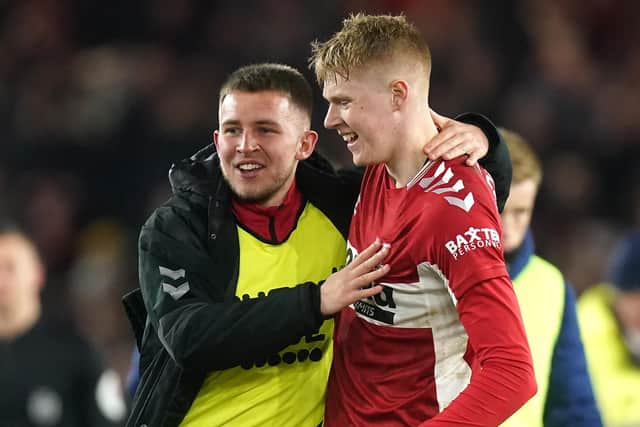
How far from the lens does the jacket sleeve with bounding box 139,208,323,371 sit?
321cm

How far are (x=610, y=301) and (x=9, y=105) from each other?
194 inches

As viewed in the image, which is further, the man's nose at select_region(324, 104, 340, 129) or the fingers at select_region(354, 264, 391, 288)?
the man's nose at select_region(324, 104, 340, 129)

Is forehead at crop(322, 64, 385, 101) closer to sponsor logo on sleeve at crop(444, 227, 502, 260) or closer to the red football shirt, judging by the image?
the red football shirt

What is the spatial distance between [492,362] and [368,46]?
0.86 metres

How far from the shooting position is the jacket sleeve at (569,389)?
4.04 metres

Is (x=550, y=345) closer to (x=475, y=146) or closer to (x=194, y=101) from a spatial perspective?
(x=475, y=146)

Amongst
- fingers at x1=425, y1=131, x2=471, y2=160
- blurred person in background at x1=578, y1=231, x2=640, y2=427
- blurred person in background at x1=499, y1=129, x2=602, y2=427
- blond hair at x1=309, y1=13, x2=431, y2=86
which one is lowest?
blurred person in background at x1=578, y1=231, x2=640, y2=427

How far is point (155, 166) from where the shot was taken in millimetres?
8586

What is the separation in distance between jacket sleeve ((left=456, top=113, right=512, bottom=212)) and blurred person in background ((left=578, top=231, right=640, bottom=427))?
253cm

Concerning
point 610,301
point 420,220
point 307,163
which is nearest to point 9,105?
point 610,301

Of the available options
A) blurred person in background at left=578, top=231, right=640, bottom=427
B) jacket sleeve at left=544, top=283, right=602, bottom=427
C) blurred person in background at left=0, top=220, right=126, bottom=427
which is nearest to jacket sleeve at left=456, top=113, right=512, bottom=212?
jacket sleeve at left=544, top=283, right=602, bottom=427

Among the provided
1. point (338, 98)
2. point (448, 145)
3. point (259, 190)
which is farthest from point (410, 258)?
point (259, 190)

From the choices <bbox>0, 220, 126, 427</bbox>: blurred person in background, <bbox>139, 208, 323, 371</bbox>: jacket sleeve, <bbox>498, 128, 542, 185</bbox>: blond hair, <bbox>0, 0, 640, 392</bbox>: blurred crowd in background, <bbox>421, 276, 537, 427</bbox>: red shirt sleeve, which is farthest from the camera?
<bbox>0, 0, 640, 392</bbox>: blurred crowd in background

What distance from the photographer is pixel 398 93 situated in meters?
3.26
